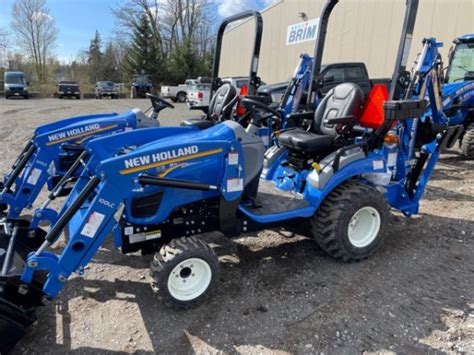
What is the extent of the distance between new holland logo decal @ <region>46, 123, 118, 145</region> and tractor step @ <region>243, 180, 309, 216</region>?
192cm

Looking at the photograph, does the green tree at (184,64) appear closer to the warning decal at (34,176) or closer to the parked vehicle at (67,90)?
the parked vehicle at (67,90)

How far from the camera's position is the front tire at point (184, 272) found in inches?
109

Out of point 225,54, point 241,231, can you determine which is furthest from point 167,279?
point 225,54

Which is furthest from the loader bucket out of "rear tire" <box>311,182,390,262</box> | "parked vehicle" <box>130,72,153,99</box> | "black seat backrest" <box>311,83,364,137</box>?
"parked vehicle" <box>130,72,153,99</box>

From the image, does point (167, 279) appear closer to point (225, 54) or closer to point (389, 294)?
point (389, 294)

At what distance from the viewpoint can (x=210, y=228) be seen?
3152 mm

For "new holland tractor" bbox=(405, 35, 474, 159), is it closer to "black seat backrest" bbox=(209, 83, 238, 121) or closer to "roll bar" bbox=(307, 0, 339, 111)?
"roll bar" bbox=(307, 0, 339, 111)

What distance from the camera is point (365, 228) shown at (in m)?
→ 3.74

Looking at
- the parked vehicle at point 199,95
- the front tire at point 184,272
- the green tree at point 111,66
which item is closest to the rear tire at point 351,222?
the front tire at point 184,272

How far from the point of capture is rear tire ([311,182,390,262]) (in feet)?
11.3

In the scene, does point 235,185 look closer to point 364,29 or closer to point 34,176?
point 34,176

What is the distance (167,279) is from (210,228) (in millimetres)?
562

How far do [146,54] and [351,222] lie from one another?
119 ft

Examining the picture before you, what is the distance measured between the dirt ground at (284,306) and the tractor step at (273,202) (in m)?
0.59
